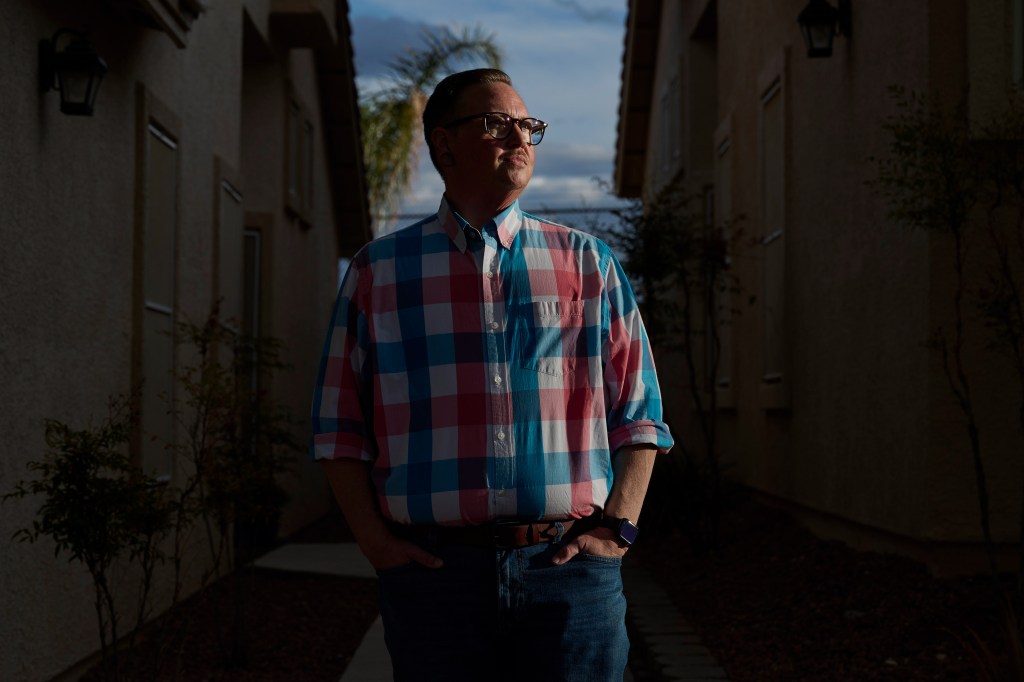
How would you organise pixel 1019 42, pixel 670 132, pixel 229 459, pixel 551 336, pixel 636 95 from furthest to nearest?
pixel 636 95 → pixel 670 132 → pixel 229 459 → pixel 1019 42 → pixel 551 336

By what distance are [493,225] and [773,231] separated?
8561 mm

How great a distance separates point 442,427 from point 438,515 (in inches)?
7.2

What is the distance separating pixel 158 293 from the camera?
29.0 ft

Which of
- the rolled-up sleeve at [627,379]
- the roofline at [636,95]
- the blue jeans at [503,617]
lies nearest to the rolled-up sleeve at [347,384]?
the blue jeans at [503,617]

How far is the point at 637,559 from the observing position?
11.2 metres

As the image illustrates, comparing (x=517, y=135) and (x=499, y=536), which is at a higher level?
(x=517, y=135)

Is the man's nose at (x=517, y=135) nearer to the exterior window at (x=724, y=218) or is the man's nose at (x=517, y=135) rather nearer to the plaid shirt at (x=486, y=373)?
the plaid shirt at (x=486, y=373)

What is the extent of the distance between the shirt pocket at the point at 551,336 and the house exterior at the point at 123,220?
3.46m

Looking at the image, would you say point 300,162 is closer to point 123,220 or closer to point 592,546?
point 123,220

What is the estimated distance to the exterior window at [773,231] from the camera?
10898 millimetres

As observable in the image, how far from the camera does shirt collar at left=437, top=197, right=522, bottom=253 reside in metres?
3.16

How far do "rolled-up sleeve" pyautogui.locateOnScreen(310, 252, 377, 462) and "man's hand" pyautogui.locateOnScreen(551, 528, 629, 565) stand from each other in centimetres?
47

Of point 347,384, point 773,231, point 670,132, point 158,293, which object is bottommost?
point 347,384

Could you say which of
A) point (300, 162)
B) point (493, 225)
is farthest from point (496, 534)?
point (300, 162)
